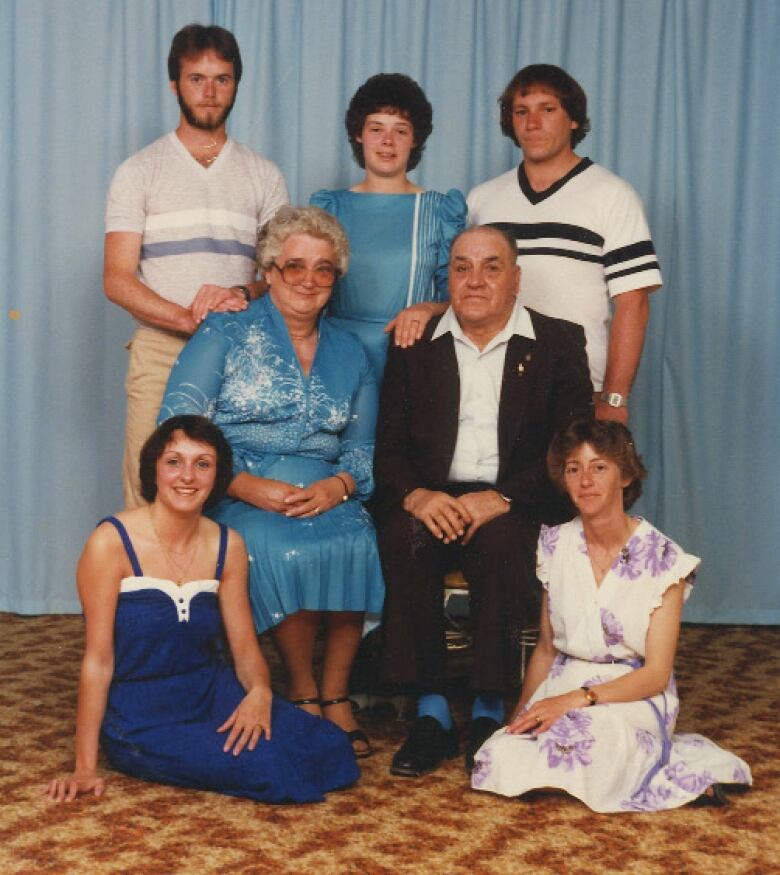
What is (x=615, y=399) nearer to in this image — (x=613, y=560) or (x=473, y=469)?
(x=473, y=469)

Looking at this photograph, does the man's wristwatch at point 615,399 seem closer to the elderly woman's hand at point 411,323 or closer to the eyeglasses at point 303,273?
the elderly woman's hand at point 411,323

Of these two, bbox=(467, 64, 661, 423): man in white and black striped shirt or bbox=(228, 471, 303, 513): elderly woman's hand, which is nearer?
bbox=(228, 471, 303, 513): elderly woman's hand

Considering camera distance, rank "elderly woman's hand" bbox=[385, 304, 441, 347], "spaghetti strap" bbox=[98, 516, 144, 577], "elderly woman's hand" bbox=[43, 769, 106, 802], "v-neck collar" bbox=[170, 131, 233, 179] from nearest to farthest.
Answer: "elderly woman's hand" bbox=[43, 769, 106, 802] → "spaghetti strap" bbox=[98, 516, 144, 577] → "elderly woman's hand" bbox=[385, 304, 441, 347] → "v-neck collar" bbox=[170, 131, 233, 179]

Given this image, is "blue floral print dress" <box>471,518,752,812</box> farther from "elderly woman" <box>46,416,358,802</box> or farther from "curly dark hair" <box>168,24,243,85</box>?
"curly dark hair" <box>168,24,243,85</box>

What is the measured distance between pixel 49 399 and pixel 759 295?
263 cm

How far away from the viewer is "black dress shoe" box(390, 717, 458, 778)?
268 centimetres

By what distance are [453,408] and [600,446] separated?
49cm

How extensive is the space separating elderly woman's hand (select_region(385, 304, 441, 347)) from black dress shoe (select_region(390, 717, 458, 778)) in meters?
0.94

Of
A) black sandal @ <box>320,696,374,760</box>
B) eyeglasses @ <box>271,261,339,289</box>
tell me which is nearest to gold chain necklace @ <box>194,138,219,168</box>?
eyeglasses @ <box>271,261,339,289</box>

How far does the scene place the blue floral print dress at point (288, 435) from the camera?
2.82 metres

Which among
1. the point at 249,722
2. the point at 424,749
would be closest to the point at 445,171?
the point at 424,749

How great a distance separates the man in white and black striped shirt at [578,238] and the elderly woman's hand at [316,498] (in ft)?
2.56

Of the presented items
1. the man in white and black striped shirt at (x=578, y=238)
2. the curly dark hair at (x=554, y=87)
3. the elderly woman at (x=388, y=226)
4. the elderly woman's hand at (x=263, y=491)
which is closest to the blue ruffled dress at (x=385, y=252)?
the elderly woman at (x=388, y=226)

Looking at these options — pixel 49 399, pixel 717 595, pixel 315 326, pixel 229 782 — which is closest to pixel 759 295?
pixel 717 595
